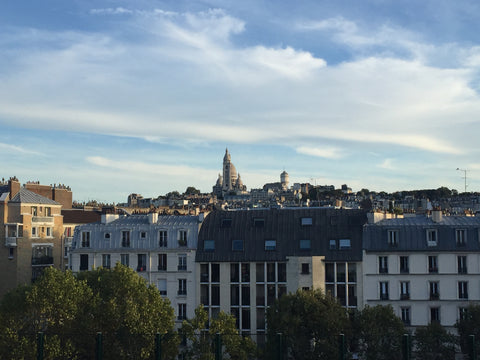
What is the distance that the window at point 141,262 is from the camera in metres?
69.8

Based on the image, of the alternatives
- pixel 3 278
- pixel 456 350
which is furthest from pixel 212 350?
pixel 3 278

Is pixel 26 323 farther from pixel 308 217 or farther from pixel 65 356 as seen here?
pixel 308 217

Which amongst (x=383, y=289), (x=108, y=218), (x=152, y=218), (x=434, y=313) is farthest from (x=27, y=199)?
(x=434, y=313)

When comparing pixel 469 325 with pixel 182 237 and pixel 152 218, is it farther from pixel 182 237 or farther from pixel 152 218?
pixel 152 218

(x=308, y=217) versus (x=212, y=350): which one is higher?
(x=308, y=217)

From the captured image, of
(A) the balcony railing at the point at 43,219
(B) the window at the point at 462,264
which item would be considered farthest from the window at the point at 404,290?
(A) the balcony railing at the point at 43,219

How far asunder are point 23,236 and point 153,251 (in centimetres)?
1634

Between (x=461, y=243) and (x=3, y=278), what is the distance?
4951cm

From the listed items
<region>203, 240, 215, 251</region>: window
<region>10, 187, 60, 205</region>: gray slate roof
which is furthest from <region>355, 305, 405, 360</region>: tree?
<region>10, 187, 60, 205</region>: gray slate roof

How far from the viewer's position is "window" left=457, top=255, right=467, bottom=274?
208ft

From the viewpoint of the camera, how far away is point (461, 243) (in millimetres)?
64000

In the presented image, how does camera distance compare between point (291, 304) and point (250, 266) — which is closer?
point (291, 304)

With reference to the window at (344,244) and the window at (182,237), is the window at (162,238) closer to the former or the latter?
the window at (182,237)

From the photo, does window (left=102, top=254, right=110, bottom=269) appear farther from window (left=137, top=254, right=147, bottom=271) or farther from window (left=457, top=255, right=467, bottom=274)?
window (left=457, top=255, right=467, bottom=274)
